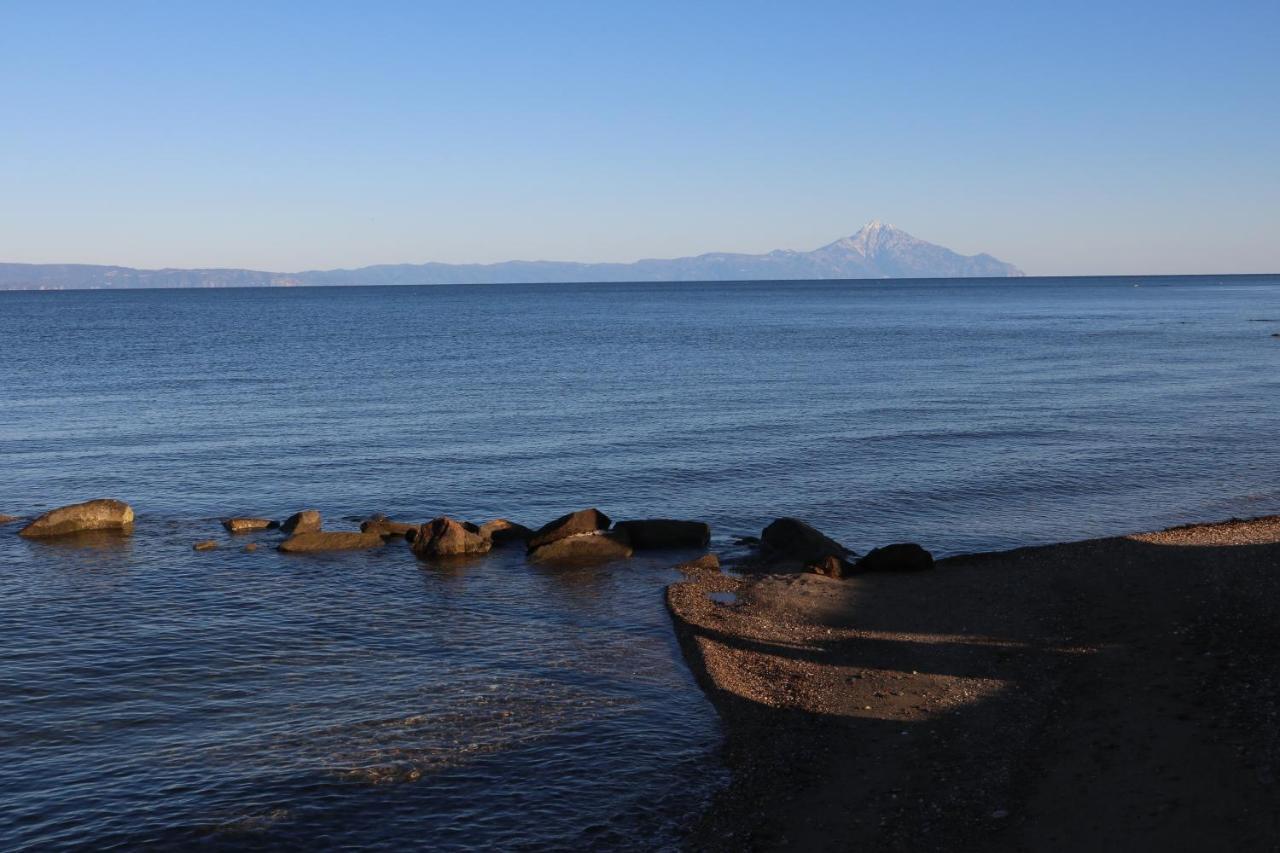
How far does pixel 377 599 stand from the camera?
31.2m

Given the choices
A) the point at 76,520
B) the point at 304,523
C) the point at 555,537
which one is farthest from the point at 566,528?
the point at 76,520

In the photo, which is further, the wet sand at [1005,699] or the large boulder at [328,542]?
the large boulder at [328,542]

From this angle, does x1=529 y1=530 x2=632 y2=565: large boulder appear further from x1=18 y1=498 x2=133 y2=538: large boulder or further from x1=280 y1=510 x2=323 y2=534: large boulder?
x1=18 y1=498 x2=133 y2=538: large boulder

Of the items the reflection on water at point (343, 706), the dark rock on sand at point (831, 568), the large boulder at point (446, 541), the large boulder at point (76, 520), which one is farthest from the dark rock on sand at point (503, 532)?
the large boulder at point (76, 520)

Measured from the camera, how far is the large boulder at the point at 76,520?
3762 cm

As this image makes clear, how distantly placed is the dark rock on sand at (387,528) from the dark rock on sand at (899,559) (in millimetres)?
15144

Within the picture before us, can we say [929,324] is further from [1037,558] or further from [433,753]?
[433,753]

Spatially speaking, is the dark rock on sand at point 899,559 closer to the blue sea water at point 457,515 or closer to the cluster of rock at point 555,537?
the cluster of rock at point 555,537

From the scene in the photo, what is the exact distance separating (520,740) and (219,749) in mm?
5561

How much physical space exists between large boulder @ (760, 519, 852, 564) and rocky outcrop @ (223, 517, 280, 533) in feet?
56.1

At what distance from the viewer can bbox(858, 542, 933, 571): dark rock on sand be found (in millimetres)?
33125

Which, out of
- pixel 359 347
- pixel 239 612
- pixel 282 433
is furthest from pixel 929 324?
pixel 239 612

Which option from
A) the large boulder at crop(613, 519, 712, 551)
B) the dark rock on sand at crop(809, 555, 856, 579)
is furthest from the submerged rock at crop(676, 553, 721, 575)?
the dark rock on sand at crop(809, 555, 856, 579)

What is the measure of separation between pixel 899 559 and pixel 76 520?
27155mm
